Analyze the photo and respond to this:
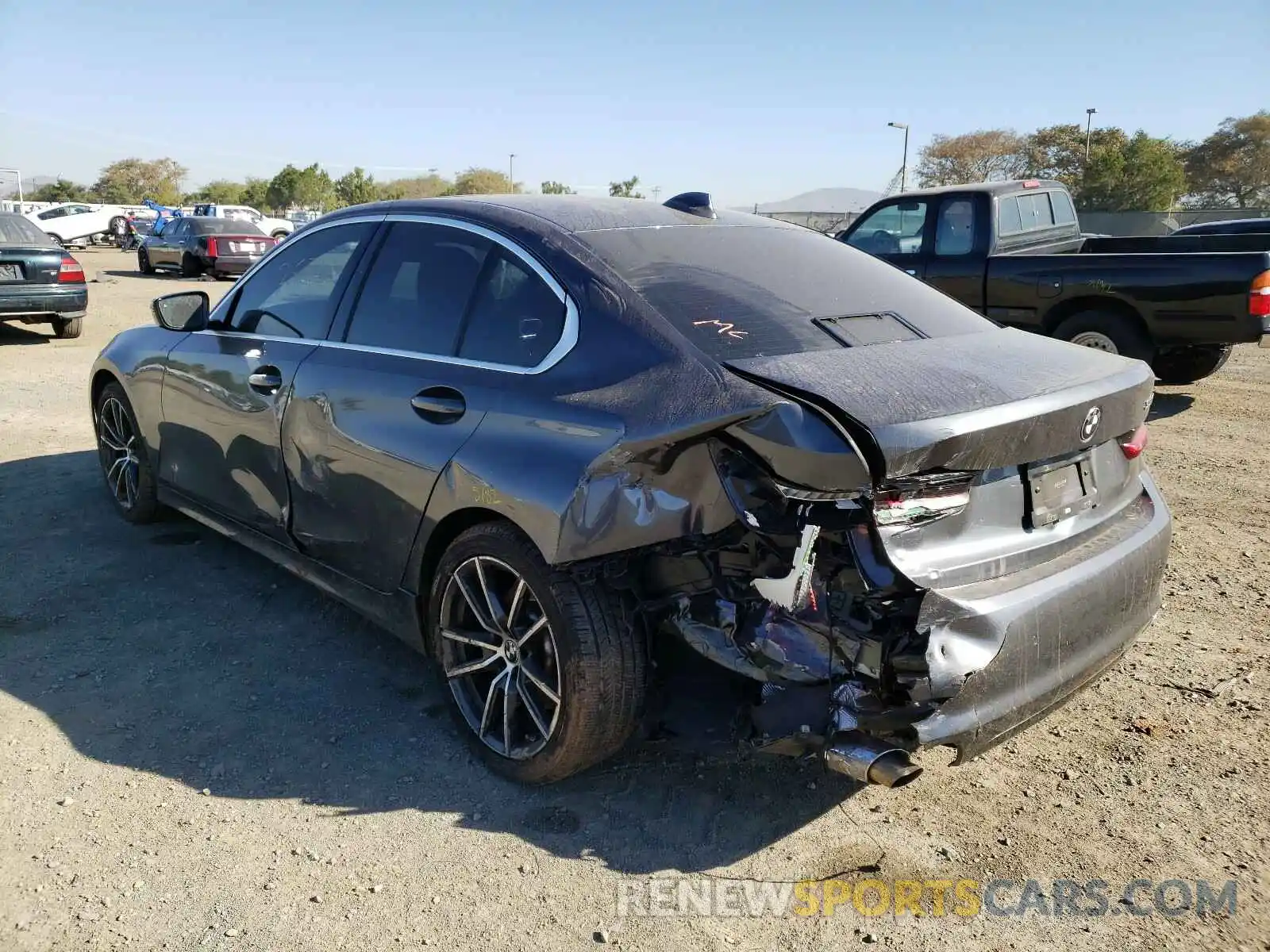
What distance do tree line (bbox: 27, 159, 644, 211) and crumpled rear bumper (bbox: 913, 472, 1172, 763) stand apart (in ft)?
227

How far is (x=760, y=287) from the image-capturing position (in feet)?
10.2

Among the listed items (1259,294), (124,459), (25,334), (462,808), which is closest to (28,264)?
(25,334)

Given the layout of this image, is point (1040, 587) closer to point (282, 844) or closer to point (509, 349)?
point (509, 349)

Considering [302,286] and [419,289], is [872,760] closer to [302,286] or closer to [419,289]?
[419,289]

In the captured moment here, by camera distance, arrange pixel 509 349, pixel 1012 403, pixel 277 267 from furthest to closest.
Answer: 1. pixel 277 267
2. pixel 509 349
3. pixel 1012 403

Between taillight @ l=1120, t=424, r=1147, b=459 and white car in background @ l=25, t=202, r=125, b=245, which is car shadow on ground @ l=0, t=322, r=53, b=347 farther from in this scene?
white car in background @ l=25, t=202, r=125, b=245

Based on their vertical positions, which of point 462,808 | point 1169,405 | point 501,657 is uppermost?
point 1169,405

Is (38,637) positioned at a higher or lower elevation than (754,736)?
lower

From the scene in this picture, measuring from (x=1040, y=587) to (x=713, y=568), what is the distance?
2.86 feet

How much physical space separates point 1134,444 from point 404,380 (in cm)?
243

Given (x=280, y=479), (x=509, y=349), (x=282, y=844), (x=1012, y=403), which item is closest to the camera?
(x=1012, y=403)

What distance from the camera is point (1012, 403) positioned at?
99.0 inches

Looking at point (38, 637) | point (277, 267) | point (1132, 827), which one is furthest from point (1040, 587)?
point (38, 637)

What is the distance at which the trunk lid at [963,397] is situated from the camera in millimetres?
2305
